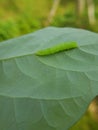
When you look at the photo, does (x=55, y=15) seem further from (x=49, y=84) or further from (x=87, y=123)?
(x=49, y=84)

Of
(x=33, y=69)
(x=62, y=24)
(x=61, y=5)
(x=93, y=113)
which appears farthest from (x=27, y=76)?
(x=61, y=5)

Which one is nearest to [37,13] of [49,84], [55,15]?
[55,15]

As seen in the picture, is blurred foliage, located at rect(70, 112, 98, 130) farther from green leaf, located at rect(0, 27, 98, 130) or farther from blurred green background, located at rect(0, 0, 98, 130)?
green leaf, located at rect(0, 27, 98, 130)

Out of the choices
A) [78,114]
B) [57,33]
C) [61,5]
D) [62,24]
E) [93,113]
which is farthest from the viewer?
[61,5]

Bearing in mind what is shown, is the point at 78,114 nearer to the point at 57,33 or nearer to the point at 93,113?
the point at 57,33

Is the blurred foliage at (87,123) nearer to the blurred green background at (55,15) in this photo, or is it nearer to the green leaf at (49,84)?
the blurred green background at (55,15)

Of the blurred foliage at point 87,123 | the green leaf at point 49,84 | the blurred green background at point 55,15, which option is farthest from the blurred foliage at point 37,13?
the green leaf at point 49,84
